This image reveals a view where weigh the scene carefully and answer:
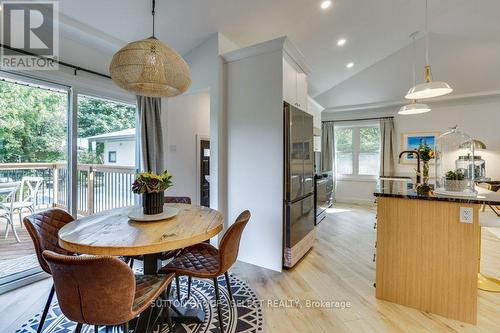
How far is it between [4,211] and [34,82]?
1431 mm

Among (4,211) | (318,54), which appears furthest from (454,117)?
(4,211)

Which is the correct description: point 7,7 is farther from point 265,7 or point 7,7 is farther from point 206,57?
point 265,7

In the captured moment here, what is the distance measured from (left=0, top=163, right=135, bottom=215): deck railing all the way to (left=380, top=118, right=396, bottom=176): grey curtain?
5808mm

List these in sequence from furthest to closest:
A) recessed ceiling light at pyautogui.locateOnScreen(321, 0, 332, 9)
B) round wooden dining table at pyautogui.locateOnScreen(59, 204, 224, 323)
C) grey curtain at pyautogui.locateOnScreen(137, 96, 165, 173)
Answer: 1. grey curtain at pyautogui.locateOnScreen(137, 96, 165, 173)
2. recessed ceiling light at pyautogui.locateOnScreen(321, 0, 332, 9)
3. round wooden dining table at pyautogui.locateOnScreen(59, 204, 224, 323)

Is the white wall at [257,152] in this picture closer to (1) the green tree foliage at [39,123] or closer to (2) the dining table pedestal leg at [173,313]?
(2) the dining table pedestal leg at [173,313]

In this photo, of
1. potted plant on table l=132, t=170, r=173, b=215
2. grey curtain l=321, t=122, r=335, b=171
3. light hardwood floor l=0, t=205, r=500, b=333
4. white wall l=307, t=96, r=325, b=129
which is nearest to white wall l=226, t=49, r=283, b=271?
light hardwood floor l=0, t=205, r=500, b=333

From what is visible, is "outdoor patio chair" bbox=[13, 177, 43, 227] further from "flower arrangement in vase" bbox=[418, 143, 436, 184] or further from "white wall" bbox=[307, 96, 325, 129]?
"white wall" bbox=[307, 96, 325, 129]

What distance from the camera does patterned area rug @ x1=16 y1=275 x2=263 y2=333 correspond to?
1824 mm

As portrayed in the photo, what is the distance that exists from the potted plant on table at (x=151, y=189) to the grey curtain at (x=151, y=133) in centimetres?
149

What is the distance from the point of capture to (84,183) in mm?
3082

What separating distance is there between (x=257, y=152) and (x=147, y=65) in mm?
1593

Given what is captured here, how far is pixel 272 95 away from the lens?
109 inches

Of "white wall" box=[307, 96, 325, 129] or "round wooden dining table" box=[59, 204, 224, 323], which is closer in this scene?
"round wooden dining table" box=[59, 204, 224, 323]

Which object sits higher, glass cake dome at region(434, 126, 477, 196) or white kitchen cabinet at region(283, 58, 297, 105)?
white kitchen cabinet at region(283, 58, 297, 105)
